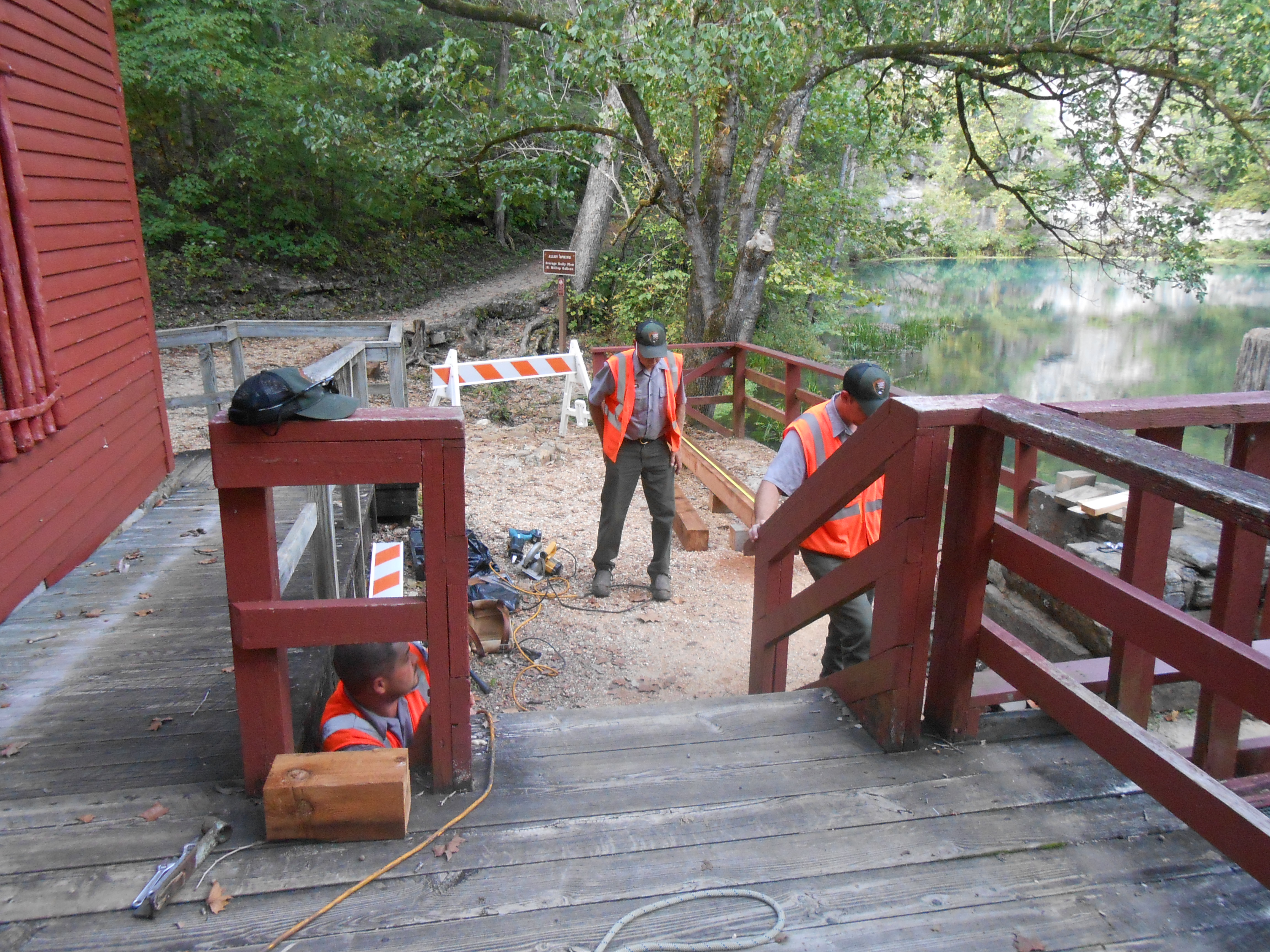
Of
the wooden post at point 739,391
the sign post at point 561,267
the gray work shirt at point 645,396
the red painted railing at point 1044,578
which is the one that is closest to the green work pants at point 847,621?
the red painted railing at point 1044,578

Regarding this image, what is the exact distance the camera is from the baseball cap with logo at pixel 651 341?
19.1ft

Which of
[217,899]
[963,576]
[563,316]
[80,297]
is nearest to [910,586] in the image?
[963,576]

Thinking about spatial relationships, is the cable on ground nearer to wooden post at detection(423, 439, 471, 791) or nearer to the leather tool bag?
wooden post at detection(423, 439, 471, 791)

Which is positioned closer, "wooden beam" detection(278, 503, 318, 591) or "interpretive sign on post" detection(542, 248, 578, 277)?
"wooden beam" detection(278, 503, 318, 591)

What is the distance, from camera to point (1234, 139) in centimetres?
987

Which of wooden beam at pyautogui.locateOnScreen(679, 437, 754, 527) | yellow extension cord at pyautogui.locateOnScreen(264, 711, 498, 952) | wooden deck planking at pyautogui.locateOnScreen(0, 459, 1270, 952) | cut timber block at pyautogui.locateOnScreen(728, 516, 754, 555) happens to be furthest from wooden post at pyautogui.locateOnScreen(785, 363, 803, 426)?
yellow extension cord at pyautogui.locateOnScreen(264, 711, 498, 952)

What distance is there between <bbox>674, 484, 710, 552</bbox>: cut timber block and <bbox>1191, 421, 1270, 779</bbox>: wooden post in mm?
4659

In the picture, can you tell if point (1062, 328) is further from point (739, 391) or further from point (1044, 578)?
point (1044, 578)

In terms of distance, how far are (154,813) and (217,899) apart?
1.52 ft

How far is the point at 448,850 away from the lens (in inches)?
86.7

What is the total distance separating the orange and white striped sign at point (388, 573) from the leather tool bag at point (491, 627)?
1.07 metres

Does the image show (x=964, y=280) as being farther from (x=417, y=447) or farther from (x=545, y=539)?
(x=417, y=447)

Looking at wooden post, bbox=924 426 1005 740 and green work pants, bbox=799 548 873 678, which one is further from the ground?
wooden post, bbox=924 426 1005 740

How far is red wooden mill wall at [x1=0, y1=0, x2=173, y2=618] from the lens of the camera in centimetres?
446
